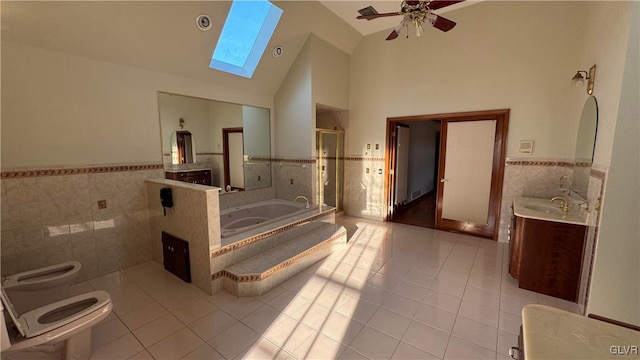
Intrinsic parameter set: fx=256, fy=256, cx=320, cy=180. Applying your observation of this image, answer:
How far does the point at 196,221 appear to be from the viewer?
255cm

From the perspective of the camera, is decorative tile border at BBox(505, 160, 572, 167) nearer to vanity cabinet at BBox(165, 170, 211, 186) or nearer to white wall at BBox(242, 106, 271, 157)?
white wall at BBox(242, 106, 271, 157)

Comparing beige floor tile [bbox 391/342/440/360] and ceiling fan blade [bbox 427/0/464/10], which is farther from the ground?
ceiling fan blade [bbox 427/0/464/10]

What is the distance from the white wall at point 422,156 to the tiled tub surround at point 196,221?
15.4 ft

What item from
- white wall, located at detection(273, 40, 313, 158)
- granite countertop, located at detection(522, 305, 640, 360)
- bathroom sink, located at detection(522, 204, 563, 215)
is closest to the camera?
granite countertop, located at detection(522, 305, 640, 360)

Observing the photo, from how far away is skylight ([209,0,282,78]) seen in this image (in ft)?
11.0

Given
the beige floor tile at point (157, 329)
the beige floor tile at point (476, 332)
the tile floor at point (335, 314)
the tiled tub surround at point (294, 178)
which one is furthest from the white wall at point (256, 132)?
the beige floor tile at point (476, 332)

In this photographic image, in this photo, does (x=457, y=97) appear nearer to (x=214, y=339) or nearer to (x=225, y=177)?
(x=225, y=177)

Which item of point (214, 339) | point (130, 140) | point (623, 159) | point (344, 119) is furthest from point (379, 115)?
point (214, 339)

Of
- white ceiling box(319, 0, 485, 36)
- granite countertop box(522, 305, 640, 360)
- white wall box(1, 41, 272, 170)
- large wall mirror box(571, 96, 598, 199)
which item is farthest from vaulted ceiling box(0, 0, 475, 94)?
granite countertop box(522, 305, 640, 360)

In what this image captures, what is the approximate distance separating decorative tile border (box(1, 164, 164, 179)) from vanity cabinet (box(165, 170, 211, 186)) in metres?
0.19

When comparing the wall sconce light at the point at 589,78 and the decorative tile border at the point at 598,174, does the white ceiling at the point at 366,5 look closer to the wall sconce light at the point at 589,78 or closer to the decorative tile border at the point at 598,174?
the wall sconce light at the point at 589,78

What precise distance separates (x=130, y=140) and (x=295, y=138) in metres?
2.34

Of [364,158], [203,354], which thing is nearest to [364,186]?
[364,158]

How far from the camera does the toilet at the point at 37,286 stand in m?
2.11
